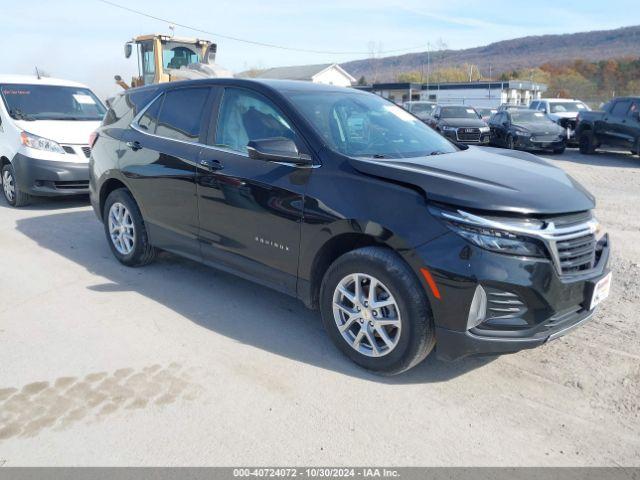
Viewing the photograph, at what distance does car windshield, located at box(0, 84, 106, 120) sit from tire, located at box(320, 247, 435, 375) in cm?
700

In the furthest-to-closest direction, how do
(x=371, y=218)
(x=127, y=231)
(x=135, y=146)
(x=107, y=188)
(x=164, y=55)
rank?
(x=164, y=55), (x=107, y=188), (x=127, y=231), (x=135, y=146), (x=371, y=218)

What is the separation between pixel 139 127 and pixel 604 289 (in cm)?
424

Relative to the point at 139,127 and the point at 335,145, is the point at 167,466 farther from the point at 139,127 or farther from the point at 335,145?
the point at 139,127

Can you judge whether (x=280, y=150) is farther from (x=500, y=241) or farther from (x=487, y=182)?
(x=500, y=241)

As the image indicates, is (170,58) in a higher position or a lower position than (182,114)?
higher

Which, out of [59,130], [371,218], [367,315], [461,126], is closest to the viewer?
[371,218]

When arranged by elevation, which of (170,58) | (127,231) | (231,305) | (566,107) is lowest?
(231,305)

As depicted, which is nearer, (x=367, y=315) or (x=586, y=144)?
(x=367, y=315)

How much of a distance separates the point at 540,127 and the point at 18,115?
1446 centimetres

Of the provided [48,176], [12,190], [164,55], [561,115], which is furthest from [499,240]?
[561,115]

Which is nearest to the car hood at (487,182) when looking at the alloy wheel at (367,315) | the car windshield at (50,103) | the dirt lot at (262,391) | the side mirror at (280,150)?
the side mirror at (280,150)

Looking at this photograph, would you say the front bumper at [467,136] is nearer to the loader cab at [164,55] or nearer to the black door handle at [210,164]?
the loader cab at [164,55]

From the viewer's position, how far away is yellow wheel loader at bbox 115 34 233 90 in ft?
48.9

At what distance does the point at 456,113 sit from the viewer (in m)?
19.4
